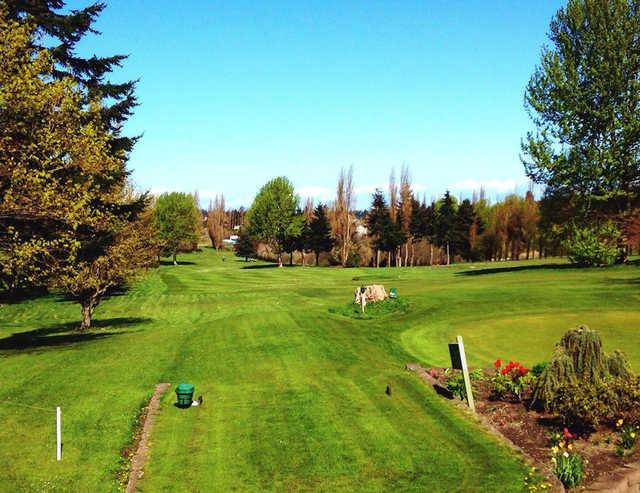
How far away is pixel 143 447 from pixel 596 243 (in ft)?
147

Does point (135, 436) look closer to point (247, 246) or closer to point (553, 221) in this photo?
point (553, 221)

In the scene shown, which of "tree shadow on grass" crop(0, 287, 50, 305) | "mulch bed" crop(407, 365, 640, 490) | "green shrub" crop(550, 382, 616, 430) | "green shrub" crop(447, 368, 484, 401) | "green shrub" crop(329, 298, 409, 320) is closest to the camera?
"mulch bed" crop(407, 365, 640, 490)

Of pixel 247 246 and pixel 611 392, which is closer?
pixel 611 392

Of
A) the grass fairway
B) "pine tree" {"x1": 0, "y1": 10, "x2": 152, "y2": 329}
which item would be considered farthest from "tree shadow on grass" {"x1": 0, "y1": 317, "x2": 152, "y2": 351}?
"pine tree" {"x1": 0, "y1": 10, "x2": 152, "y2": 329}

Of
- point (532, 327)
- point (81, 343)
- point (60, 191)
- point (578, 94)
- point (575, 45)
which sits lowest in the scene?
point (81, 343)

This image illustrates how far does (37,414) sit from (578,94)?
48.4 m

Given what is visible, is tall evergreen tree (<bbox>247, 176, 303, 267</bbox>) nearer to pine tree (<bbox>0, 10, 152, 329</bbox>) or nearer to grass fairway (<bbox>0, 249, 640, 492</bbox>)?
grass fairway (<bbox>0, 249, 640, 492</bbox>)

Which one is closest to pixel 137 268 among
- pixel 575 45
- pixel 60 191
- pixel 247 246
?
pixel 60 191

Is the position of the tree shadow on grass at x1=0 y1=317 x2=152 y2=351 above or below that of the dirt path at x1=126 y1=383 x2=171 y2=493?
below

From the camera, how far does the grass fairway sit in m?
12.0

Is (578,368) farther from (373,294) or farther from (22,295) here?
(22,295)

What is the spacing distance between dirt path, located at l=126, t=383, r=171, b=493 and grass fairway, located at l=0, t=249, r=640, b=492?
22 cm

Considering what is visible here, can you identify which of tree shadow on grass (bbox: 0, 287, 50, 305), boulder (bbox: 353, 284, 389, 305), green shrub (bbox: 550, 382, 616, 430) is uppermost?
boulder (bbox: 353, 284, 389, 305)

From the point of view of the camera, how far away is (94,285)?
33.1 metres
